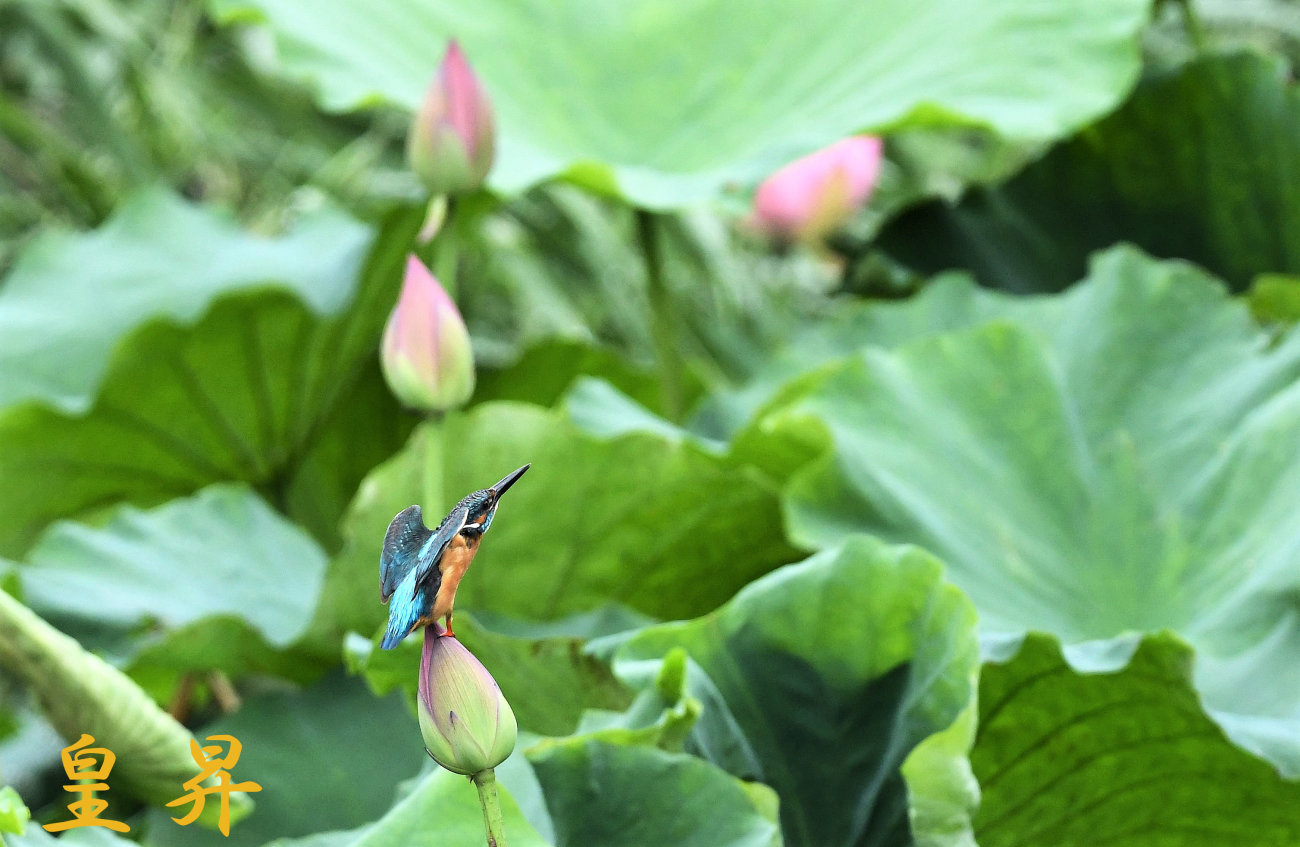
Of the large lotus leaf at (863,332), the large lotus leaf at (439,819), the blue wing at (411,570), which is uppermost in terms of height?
the blue wing at (411,570)

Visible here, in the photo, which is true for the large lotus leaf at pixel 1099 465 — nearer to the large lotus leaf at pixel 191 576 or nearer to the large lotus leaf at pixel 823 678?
the large lotus leaf at pixel 823 678

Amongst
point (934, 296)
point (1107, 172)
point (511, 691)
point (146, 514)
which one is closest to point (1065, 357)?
point (934, 296)

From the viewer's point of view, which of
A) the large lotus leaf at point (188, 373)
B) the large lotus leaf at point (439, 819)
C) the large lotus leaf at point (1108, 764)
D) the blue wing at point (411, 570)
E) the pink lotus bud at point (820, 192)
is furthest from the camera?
the pink lotus bud at point (820, 192)

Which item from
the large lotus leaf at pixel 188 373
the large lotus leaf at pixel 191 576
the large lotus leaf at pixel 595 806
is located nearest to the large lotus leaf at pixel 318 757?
the large lotus leaf at pixel 191 576

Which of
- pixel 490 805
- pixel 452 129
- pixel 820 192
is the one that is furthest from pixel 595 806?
pixel 820 192

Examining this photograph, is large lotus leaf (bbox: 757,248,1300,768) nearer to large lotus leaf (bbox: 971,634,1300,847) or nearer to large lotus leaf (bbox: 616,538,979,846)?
large lotus leaf (bbox: 971,634,1300,847)

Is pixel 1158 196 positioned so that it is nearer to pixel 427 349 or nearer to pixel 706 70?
pixel 706 70
